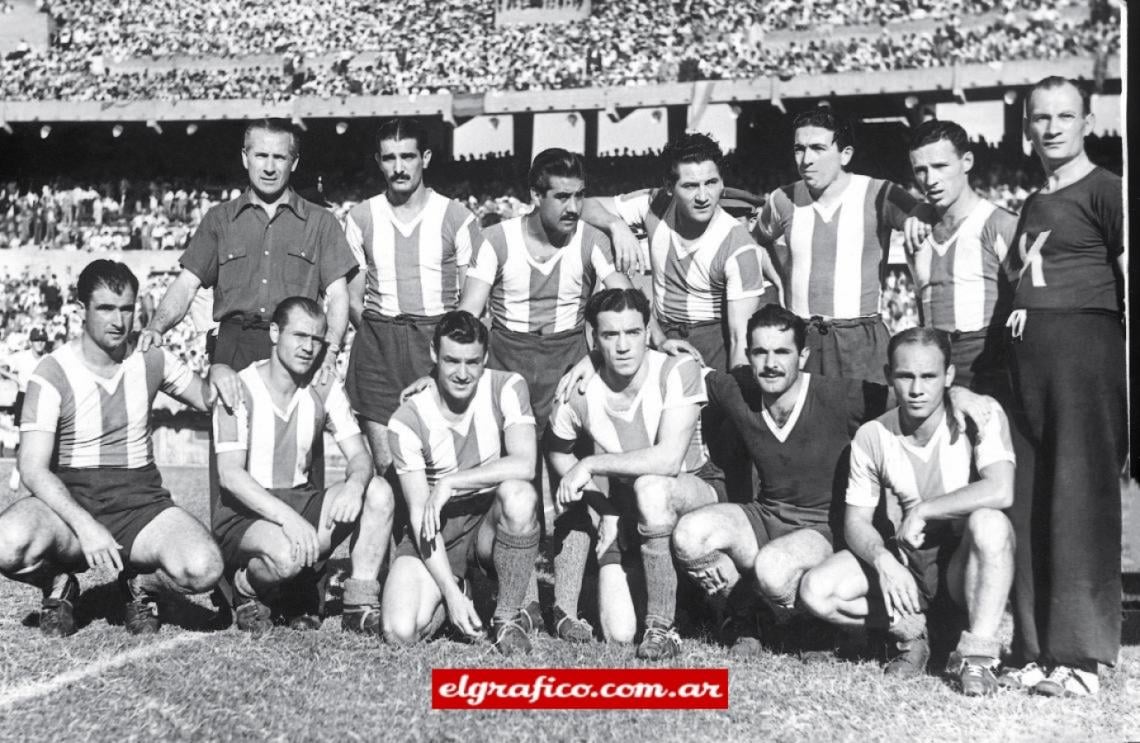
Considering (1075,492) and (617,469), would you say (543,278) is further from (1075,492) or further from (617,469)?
(1075,492)

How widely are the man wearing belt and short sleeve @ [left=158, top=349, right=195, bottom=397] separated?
18 cm

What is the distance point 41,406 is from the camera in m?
4.33

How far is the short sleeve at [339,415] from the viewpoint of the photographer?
4.61 metres

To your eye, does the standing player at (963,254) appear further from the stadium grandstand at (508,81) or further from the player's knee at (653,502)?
the stadium grandstand at (508,81)

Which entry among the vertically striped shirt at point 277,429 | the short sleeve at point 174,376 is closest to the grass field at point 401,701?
the vertically striped shirt at point 277,429

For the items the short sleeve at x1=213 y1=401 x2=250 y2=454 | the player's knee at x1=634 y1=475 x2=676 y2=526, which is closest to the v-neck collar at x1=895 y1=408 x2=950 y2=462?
the player's knee at x1=634 y1=475 x2=676 y2=526

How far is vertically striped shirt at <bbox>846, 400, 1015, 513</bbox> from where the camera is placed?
3881 millimetres

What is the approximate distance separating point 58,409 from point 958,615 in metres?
3.66

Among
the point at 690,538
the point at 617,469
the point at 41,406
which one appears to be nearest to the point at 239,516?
the point at 41,406

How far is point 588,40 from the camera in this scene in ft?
47.6

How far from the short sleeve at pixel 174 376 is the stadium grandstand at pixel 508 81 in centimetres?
955

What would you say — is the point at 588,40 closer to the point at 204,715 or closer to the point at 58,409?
the point at 58,409

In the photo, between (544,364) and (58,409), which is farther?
(544,364)

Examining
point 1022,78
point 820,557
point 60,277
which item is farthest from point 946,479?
point 60,277
